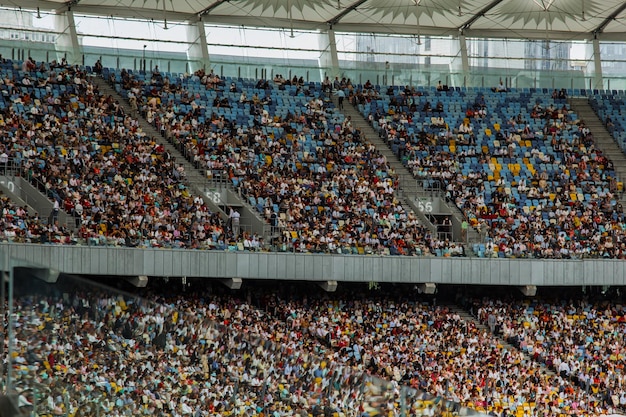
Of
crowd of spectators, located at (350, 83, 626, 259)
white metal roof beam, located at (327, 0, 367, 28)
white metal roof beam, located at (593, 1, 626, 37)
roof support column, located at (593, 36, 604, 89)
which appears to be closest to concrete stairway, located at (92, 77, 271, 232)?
crowd of spectators, located at (350, 83, 626, 259)

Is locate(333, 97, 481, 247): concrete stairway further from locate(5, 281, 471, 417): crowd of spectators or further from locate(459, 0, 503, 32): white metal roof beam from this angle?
locate(5, 281, 471, 417): crowd of spectators

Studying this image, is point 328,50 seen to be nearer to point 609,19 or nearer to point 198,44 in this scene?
point 198,44

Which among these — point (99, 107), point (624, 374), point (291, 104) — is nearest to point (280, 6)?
point (291, 104)

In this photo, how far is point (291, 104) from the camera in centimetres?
4778

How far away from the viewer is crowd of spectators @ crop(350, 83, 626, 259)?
135 feet

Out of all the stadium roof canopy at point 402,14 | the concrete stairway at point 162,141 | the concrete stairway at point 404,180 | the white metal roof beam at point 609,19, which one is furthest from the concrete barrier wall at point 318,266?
the white metal roof beam at point 609,19

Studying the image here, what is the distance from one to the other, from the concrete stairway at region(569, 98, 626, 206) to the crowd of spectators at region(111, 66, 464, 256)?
10.9 metres

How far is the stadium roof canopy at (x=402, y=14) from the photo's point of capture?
49094 mm

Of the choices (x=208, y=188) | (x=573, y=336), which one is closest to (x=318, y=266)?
(x=208, y=188)

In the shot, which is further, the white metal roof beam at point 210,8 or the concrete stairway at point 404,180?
the white metal roof beam at point 210,8

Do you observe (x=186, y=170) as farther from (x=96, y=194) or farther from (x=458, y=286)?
(x=458, y=286)

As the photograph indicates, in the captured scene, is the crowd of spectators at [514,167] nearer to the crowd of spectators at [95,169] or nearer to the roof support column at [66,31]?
the crowd of spectators at [95,169]

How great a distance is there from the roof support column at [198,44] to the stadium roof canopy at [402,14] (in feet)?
1.39

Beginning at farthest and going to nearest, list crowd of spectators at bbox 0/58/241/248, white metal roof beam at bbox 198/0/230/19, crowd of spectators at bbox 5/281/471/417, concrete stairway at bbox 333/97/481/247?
1. white metal roof beam at bbox 198/0/230/19
2. concrete stairway at bbox 333/97/481/247
3. crowd of spectators at bbox 0/58/241/248
4. crowd of spectators at bbox 5/281/471/417
